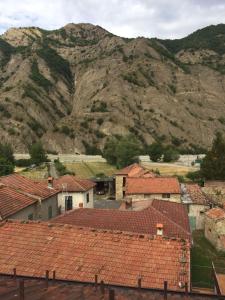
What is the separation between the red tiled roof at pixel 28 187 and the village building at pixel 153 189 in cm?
1491

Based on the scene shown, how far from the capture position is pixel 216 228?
33.8 meters

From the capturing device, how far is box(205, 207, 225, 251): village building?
3300 cm

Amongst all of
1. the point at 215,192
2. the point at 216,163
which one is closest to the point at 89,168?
the point at 216,163

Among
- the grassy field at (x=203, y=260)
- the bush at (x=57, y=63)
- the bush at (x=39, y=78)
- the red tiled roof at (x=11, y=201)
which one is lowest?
the grassy field at (x=203, y=260)

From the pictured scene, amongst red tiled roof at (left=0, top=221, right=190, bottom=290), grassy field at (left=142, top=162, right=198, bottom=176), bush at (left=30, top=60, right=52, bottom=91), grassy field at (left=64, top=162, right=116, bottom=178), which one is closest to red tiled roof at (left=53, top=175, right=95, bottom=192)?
red tiled roof at (left=0, top=221, right=190, bottom=290)

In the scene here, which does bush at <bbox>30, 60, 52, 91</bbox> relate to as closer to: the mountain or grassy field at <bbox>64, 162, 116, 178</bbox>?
the mountain

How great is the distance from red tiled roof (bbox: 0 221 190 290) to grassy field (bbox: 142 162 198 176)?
57167mm

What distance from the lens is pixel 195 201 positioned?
40719 mm

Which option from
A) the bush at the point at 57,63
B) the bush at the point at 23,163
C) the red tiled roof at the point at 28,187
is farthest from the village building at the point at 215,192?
the bush at the point at 57,63

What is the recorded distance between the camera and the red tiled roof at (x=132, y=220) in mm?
22875

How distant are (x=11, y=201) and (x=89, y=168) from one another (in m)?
58.4

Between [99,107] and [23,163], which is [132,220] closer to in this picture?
[23,163]

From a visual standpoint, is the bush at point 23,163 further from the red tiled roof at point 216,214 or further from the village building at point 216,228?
the village building at point 216,228

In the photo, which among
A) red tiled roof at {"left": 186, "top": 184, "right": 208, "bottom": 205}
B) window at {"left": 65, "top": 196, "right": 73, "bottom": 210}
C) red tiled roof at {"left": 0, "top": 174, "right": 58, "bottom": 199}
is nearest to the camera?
red tiled roof at {"left": 0, "top": 174, "right": 58, "bottom": 199}
